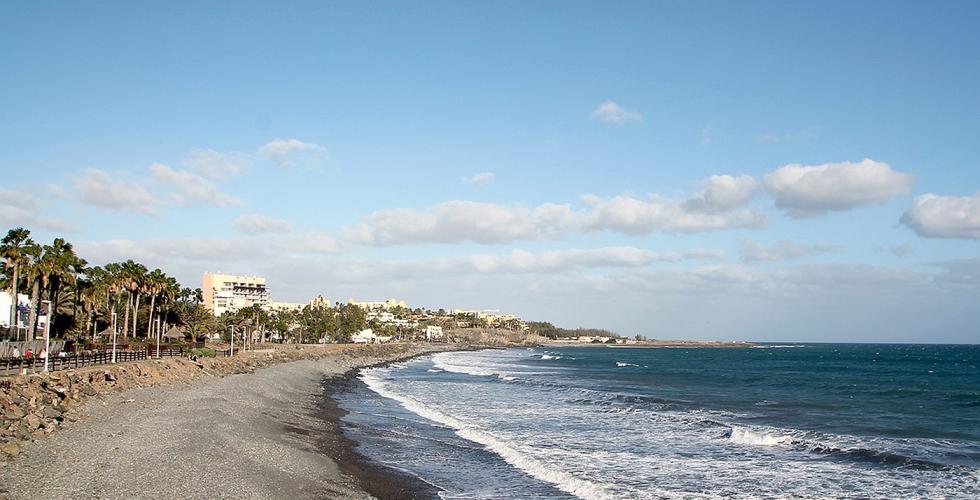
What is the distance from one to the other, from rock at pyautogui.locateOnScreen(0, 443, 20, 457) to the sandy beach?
0.24m

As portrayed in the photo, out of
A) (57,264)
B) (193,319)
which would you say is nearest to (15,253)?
(57,264)

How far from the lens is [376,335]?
588ft

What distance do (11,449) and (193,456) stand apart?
4.25 meters

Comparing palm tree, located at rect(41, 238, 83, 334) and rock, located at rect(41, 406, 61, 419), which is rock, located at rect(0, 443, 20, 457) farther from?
palm tree, located at rect(41, 238, 83, 334)

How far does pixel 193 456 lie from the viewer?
1867cm

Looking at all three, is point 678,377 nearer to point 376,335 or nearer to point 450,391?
point 450,391

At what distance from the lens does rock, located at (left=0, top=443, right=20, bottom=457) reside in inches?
670

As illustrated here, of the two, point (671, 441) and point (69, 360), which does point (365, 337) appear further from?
point (671, 441)

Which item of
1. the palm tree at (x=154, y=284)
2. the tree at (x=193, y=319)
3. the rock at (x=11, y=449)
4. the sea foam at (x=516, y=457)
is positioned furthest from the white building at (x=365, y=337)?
the rock at (x=11, y=449)

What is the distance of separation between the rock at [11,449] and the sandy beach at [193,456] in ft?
0.80

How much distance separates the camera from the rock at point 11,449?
1702cm

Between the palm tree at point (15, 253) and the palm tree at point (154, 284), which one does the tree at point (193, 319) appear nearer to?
the palm tree at point (154, 284)

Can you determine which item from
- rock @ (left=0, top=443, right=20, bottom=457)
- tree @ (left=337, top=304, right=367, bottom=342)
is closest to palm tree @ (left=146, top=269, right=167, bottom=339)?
rock @ (left=0, top=443, right=20, bottom=457)

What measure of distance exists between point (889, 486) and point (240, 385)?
3364 centimetres
